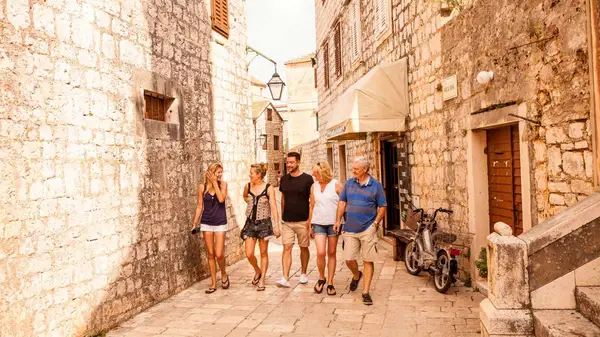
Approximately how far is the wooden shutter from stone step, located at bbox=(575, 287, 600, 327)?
6.91 m

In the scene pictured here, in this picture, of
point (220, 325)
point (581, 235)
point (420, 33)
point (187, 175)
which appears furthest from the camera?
point (420, 33)

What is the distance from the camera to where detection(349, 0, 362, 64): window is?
11.7 m

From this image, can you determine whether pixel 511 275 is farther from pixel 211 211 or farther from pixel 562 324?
pixel 211 211

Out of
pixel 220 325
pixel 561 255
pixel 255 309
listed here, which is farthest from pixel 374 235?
pixel 561 255

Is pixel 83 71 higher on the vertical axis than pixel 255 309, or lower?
higher

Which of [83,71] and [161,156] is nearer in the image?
[83,71]

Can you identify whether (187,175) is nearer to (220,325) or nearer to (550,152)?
(220,325)

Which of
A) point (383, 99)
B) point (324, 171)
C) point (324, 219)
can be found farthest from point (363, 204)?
point (383, 99)

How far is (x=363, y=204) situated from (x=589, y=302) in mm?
2868

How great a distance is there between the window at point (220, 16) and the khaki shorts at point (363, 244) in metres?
4.34

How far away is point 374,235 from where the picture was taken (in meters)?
5.86

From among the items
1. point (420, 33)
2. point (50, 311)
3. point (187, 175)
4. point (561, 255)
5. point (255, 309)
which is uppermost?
point (420, 33)

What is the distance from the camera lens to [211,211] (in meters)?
6.58

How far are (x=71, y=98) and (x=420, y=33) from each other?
5.34 meters
